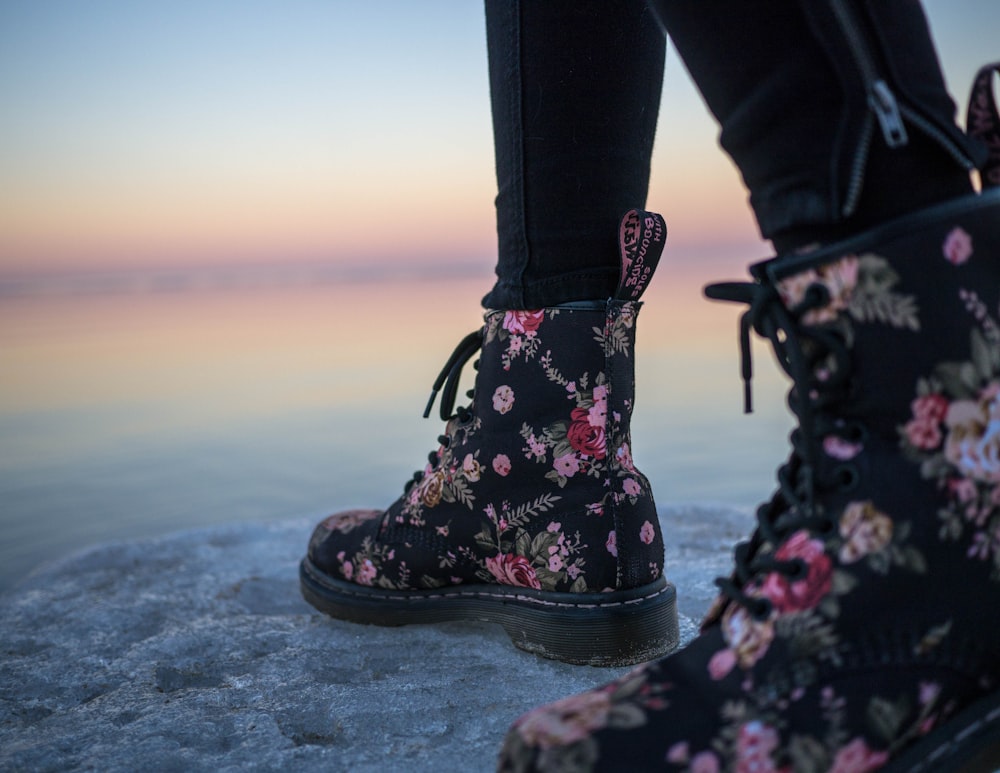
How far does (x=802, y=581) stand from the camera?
0.71 metres

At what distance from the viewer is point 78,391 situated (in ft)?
13.0

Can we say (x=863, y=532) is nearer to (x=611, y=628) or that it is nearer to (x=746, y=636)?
(x=746, y=636)

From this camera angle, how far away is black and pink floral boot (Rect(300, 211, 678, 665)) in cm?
110

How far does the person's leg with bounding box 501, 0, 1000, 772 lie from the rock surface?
31 centimetres

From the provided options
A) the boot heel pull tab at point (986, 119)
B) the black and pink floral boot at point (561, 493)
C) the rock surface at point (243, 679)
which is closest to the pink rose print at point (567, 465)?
the black and pink floral boot at point (561, 493)

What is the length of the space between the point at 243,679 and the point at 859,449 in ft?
2.67

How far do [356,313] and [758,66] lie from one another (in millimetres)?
7883

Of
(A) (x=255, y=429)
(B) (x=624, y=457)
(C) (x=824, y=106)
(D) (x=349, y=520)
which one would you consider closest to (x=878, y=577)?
(C) (x=824, y=106)

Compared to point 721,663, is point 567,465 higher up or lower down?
higher up

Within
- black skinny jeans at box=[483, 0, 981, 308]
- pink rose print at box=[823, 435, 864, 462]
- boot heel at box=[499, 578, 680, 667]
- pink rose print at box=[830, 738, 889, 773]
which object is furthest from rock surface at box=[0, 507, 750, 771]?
black skinny jeans at box=[483, 0, 981, 308]

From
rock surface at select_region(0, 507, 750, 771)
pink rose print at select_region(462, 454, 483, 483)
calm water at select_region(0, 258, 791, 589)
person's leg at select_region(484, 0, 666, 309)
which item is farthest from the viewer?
calm water at select_region(0, 258, 791, 589)

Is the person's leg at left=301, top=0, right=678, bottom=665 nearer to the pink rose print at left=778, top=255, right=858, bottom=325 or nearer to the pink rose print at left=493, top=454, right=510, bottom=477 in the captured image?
the pink rose print at left=493, top=454, right=510, bottom=477

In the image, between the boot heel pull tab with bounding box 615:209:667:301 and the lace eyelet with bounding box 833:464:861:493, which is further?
the boot heel pull tab with bounding box 615:209:667:301

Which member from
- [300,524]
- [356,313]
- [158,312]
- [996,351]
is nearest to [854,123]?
[996,351]
